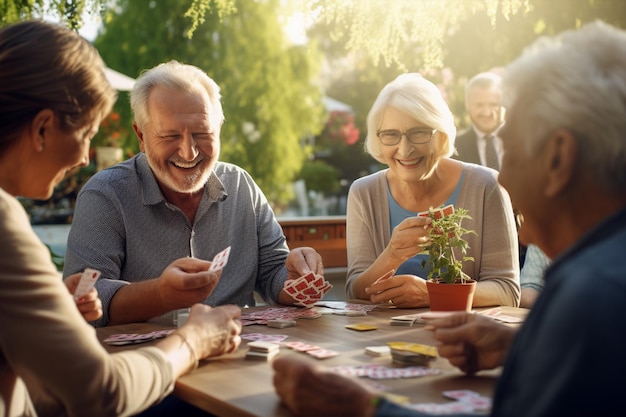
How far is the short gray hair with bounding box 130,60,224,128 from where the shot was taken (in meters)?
3.15

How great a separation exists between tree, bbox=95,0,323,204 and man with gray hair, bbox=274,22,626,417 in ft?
49.4

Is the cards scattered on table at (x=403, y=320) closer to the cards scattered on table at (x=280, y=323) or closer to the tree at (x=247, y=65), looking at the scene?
the cards scattered on table at (x=280, y=323)

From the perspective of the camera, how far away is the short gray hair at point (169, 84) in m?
3.15

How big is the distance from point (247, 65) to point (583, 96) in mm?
16659

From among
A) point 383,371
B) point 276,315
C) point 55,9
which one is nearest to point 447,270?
point 276,315

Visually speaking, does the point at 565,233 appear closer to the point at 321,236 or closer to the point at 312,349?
the point at 312,349

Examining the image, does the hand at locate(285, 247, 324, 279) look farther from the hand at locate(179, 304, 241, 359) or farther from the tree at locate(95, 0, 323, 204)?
the tree at locate(95, 0, 323, 204)

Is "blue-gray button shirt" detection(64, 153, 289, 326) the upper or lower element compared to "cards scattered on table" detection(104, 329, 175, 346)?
upper

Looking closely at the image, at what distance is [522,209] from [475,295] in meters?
1.48

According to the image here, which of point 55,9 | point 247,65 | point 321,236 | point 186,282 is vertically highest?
point 247,65

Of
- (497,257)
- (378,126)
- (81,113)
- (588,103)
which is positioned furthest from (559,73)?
(378,126)

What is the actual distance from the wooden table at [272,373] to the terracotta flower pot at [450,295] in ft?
0.43

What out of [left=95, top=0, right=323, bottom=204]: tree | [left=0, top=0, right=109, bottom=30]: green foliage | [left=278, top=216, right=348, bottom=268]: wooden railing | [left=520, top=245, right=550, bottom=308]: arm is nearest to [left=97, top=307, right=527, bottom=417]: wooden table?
[left=520, top=245, right=550, bottom=308]: arm

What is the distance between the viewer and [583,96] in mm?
1357
